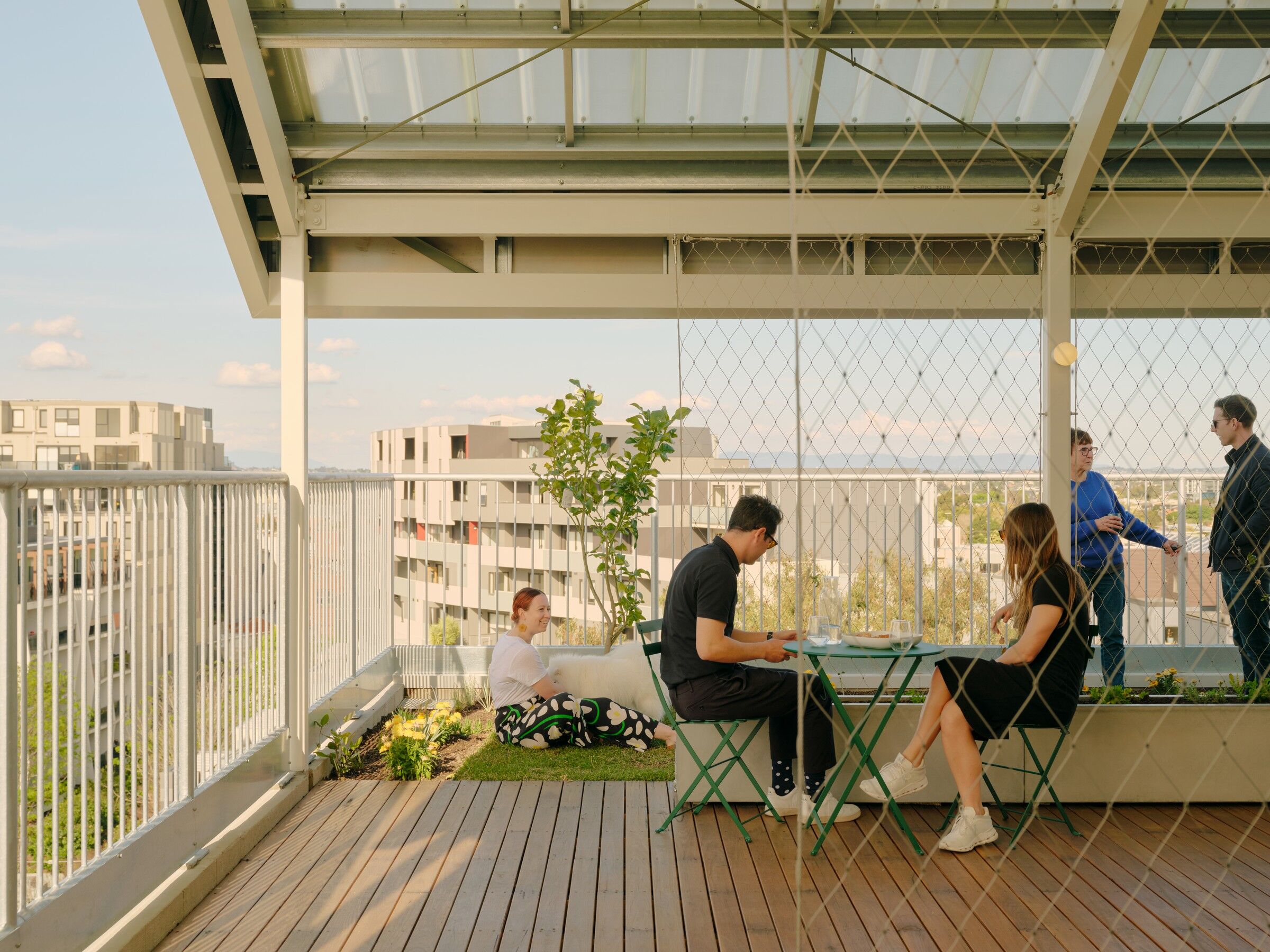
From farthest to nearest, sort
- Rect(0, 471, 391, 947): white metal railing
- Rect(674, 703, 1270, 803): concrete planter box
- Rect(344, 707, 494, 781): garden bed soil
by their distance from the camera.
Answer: Rect(344, 707, 494, 781): garden bed soil, Rect(674, 703, 1270, 803): concrete planter box, Rect(0, 471, 391, 947): white metal railing

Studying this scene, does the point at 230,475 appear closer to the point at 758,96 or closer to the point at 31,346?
the point at 758,96

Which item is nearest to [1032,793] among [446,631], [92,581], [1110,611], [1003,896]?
[1003,896]

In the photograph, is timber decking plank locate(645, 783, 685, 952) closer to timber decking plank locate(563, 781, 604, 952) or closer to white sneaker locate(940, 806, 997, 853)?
timber decking plank locate(563, 781, 604, 952)

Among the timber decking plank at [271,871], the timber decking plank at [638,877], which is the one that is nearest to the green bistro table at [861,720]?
the timber decking plank at [638,877]

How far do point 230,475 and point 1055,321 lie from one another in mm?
3911

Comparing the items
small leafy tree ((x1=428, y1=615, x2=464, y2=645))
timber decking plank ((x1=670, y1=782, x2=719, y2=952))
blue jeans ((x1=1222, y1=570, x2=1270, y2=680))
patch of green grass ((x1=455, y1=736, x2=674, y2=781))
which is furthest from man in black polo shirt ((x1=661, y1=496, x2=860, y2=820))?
small leafy tree ((x1=428, y1=615, x2=464, y2=645))

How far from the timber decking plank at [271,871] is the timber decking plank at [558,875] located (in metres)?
0.95

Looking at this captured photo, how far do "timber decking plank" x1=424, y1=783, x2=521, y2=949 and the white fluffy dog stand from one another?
109 centimetres

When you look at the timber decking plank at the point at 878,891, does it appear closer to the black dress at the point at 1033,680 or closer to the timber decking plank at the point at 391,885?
the black dress at the point at 1033,680

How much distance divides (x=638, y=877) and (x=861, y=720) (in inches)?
49.1

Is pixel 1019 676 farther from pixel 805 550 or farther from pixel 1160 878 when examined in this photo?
pixel 805 550

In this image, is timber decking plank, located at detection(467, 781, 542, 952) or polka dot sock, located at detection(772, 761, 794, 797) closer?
timber decking plank, located at detection(467, 781, 542, 952)

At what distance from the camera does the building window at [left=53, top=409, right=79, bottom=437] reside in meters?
30.3

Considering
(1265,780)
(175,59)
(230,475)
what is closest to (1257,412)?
(1265,780)
